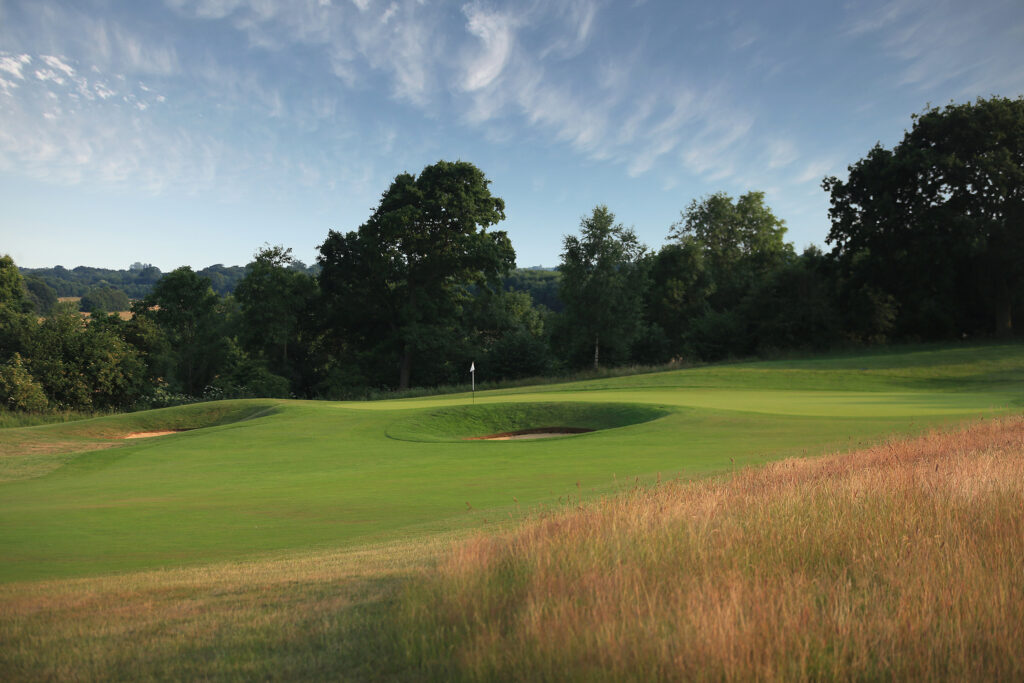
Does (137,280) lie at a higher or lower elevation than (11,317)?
higher

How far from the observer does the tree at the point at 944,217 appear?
38.2m

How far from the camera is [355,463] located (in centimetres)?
1332

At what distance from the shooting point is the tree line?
39.7 meters

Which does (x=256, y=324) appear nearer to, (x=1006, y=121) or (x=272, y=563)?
(x=272, y=563)

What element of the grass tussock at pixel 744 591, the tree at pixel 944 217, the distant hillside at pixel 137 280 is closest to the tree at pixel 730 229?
the tree at pixel 944 217

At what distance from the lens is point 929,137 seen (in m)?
41.2

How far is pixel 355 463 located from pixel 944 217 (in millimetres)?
40486

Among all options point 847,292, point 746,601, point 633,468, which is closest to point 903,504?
point 746,601

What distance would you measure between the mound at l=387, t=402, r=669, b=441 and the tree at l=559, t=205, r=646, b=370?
23.9 m

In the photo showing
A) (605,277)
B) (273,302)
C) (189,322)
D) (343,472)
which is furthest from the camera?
(189,322)

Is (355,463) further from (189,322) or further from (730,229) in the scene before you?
(730,229)

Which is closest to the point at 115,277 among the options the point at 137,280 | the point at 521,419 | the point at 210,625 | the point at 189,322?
the point at 137,280

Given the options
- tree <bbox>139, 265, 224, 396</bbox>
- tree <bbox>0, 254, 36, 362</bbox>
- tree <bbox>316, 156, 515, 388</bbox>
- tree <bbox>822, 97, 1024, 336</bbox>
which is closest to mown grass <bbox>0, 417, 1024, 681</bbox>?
tree <bbox>822, 97, 1024, 336</bbox>

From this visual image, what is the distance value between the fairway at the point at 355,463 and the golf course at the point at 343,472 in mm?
49
